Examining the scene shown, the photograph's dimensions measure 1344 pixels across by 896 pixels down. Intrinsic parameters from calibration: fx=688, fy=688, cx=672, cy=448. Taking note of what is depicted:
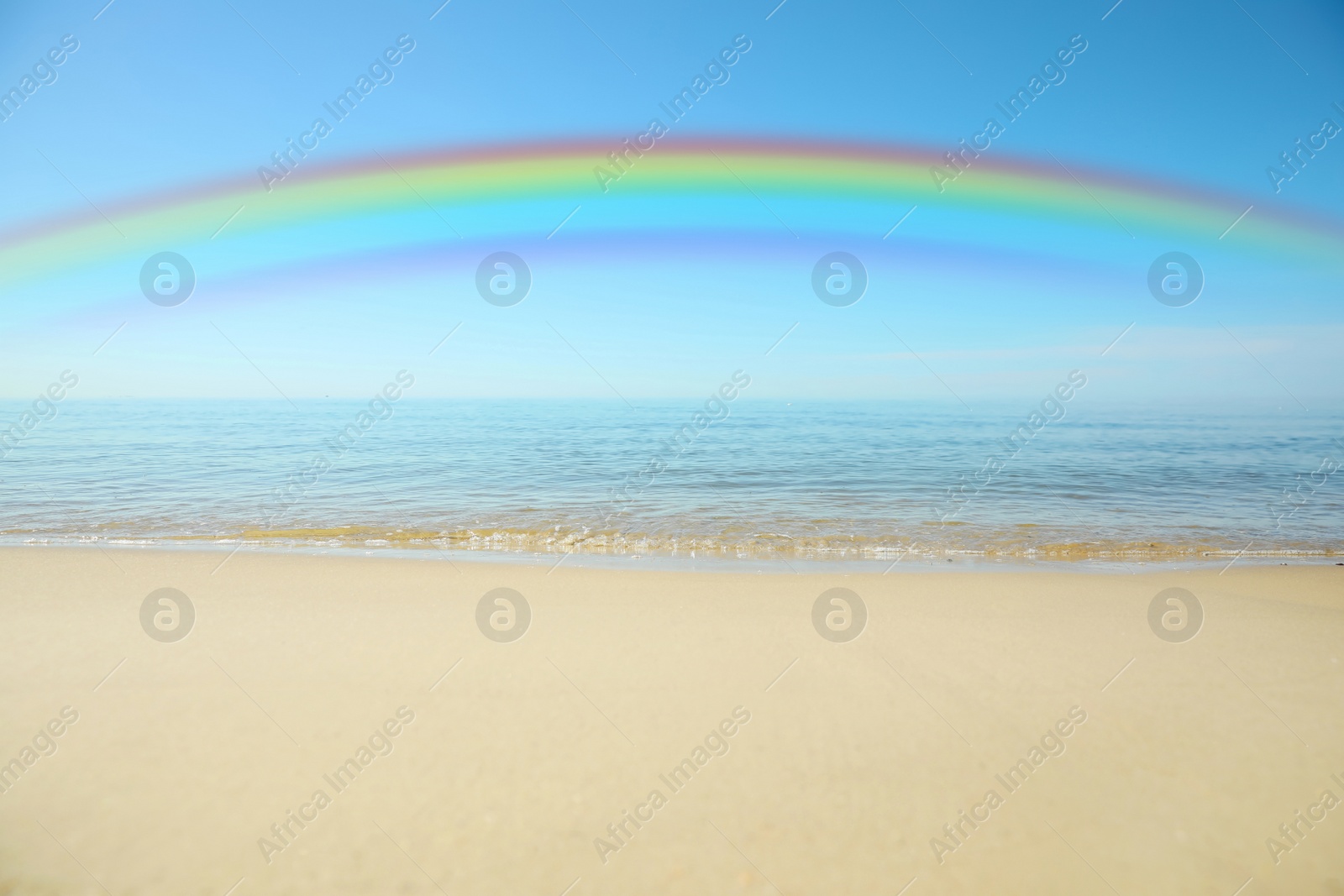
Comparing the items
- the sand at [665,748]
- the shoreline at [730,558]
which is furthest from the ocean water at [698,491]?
the sand at [665,748]

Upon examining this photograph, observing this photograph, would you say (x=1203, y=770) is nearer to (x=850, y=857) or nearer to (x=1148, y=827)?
(x=1148, y=827)

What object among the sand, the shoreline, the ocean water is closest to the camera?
the sand

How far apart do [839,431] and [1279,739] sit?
24614 millimetres

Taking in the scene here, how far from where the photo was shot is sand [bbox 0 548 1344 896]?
10.3 feet

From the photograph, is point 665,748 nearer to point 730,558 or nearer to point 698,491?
point 730,558

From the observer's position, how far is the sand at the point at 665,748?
10.3 feet

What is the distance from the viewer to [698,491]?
1427 centimetres

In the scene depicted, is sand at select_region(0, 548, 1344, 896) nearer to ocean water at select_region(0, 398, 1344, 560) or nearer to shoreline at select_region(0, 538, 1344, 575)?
shoreline at select_region(0, 538, 1344, 575)

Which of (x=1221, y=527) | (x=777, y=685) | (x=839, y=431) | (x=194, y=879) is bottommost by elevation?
(x=194, y=879)

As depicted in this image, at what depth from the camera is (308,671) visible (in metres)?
5.05

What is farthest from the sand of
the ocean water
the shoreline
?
the ocean water

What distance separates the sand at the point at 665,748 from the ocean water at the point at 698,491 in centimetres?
348

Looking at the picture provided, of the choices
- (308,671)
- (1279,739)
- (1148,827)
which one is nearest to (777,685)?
(1148,827)

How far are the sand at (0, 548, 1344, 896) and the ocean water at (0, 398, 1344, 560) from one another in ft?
11.4
